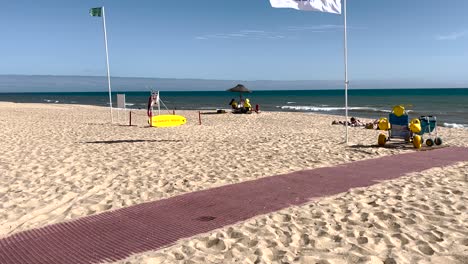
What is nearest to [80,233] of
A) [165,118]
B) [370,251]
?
[370,251]

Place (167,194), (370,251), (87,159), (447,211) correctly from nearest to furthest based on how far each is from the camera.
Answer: (370,251)
(447,211)
(167,194)
(87,159)

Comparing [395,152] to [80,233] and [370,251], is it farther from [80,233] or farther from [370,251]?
[80,233]

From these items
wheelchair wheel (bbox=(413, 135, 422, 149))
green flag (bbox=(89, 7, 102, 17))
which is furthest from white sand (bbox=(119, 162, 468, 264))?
green flag (bbox=(89, 7, 102, 17))

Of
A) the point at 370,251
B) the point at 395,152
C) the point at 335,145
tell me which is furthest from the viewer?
the point at 335,145

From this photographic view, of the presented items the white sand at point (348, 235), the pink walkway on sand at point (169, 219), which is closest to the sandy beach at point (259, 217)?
the white sand at point (348, 235)

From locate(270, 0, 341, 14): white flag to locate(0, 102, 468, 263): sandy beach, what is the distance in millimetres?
3773

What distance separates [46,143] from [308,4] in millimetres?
8643

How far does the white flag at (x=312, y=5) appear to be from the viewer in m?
9.91

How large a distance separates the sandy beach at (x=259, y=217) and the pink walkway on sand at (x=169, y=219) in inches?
9.6

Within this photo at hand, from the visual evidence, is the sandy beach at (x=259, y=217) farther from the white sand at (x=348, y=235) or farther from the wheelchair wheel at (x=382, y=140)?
the wheelchair wheel at (x=382, y=140)

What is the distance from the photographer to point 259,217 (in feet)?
16.8

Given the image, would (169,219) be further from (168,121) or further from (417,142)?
(168,121)

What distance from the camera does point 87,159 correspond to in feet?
30.6

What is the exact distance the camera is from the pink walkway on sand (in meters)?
4.12
